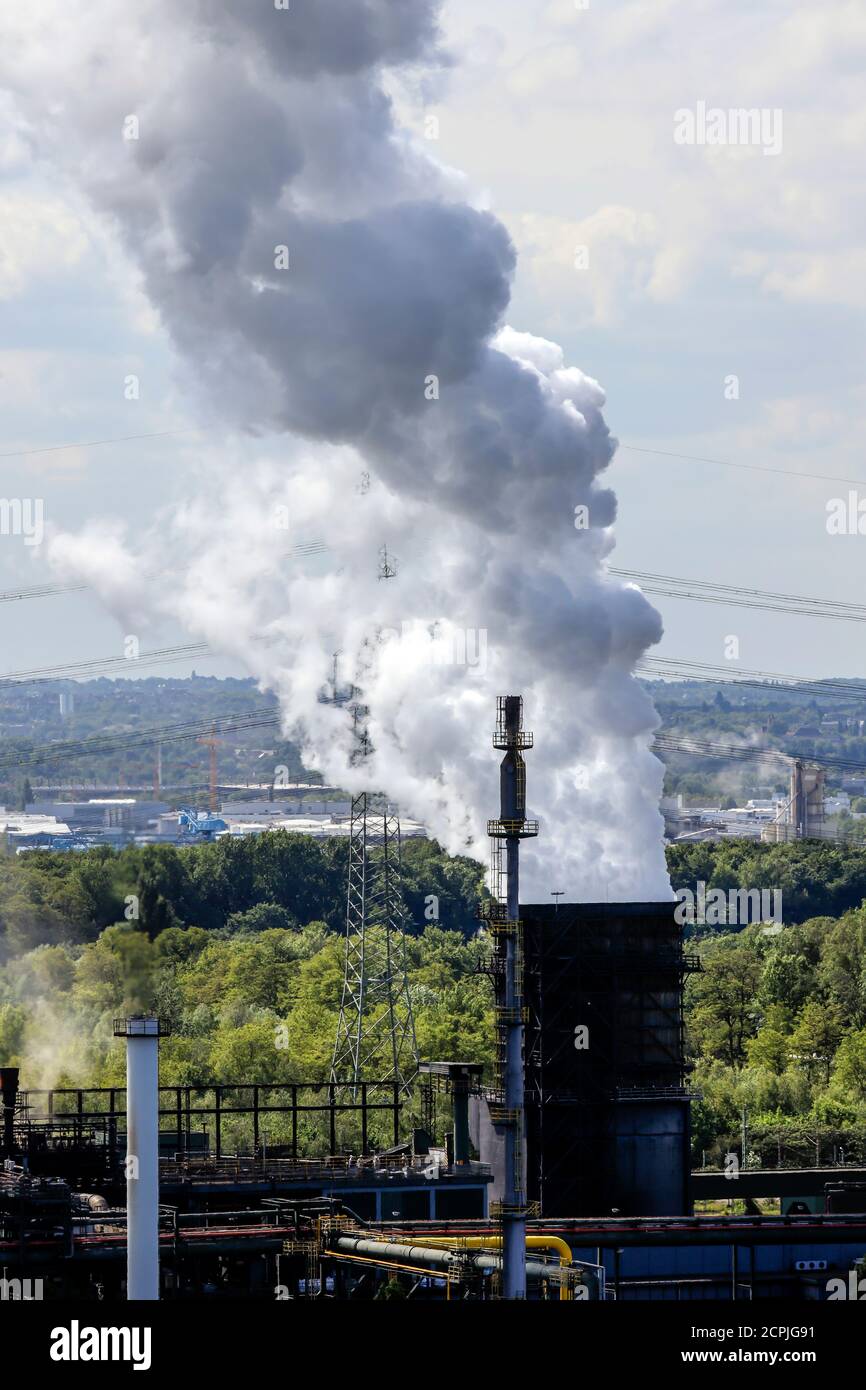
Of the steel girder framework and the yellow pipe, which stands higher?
the steel girder framework

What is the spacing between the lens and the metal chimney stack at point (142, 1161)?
4916 cm

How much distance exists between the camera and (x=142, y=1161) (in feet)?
162

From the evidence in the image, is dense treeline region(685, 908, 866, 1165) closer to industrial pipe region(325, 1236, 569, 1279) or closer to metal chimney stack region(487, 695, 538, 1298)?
metal chimney stack region(487, 695, 538, 1298)

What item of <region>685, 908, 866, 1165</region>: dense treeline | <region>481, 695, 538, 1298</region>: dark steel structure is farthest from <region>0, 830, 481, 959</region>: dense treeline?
<region>481, 695, 538, 1298</region>: dark steel structure

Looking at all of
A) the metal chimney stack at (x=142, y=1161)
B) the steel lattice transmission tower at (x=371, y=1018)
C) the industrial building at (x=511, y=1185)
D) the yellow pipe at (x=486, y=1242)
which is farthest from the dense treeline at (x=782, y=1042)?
the metal chimney stack at (x=142, y=1161)

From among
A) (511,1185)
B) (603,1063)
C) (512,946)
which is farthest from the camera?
(603,1063)

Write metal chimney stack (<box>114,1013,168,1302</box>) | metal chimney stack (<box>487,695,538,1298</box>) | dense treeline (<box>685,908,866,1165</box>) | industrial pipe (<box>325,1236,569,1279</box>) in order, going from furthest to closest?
dense treeline (<box>685,908,866,1165</box>), metal chimney stack (<box>487,695,538,1298</box>), industrial pipe (<box>325,1236,569,1279</box>), metal chimney stack (<box>114,1013,168,1302</box>)

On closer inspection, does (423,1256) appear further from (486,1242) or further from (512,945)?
(512,945)

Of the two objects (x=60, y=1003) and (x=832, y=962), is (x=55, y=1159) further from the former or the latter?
(x=832, y=962)

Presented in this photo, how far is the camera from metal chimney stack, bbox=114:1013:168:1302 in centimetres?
4916

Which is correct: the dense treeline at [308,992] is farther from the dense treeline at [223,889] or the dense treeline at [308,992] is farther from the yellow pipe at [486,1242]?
the yellow pipe at [486,1242]

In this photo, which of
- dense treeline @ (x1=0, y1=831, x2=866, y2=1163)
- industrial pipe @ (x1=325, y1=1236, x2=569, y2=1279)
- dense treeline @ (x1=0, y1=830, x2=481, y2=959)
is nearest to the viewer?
industrial pipe @ (x1=325, y1=1236, x2=569, y2=1279)

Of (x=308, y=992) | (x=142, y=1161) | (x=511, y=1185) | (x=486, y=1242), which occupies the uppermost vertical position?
(x=308, y=992)

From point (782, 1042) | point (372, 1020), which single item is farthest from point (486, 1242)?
point (782, 1042)
